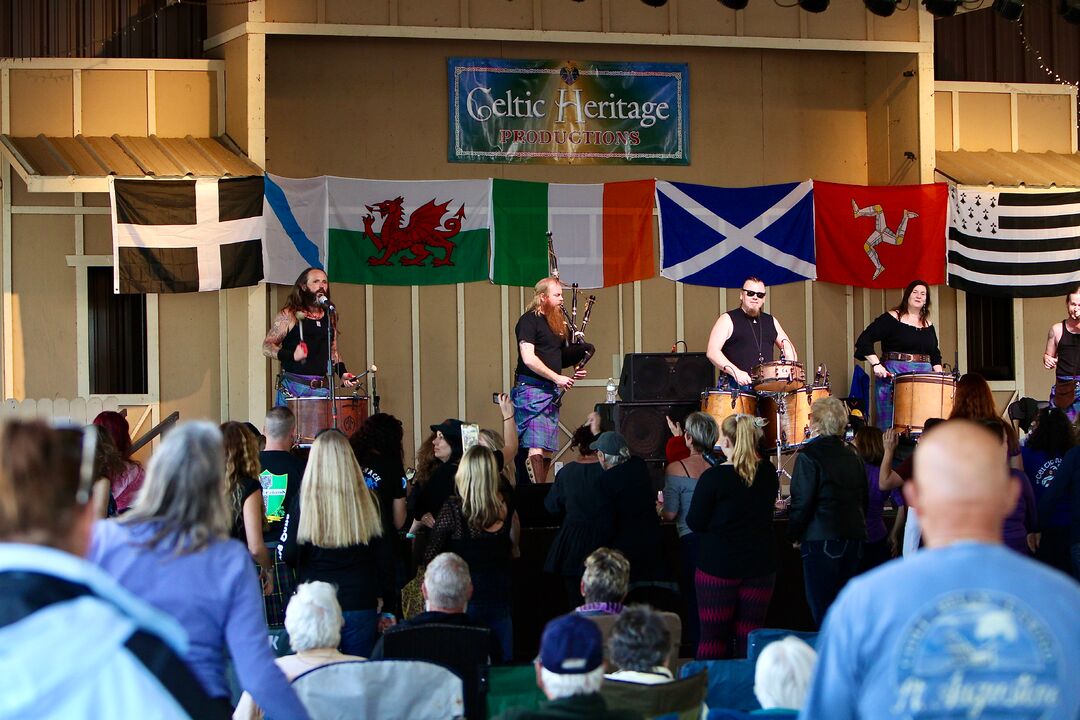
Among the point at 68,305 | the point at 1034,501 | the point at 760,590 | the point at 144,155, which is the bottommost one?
the point at 760,590

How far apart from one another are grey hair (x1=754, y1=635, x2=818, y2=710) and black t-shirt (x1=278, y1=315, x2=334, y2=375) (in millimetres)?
6816

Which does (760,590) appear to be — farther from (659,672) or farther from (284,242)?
(284,242)

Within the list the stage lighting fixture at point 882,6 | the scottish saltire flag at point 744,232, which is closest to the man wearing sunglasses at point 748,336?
the scottish saltire flag at point 744,232

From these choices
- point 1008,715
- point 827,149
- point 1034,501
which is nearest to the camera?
point 1008,715

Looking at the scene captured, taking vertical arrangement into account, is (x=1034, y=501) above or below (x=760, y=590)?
above

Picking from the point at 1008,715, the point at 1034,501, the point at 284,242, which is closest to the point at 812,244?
the point at 284,242

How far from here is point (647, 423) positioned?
33.3ft

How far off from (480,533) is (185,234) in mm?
5515

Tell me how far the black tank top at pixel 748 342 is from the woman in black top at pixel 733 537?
3.49 m

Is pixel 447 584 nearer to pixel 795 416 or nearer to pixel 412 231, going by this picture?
pixel 795 416

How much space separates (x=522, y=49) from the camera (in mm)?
12781

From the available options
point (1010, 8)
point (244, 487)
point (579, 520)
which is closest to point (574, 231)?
point (1010, 8)

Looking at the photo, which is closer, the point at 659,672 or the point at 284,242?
the point at 659,672

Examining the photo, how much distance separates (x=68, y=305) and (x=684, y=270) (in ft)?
18.3
